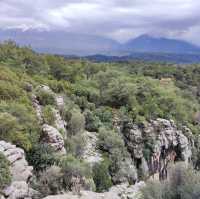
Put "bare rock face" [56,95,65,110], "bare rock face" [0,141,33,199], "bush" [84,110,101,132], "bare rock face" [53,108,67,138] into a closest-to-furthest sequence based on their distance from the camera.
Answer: "bare rock face" [0,141,33,199]
"bare rock face" [53,108,67,138]
"bare rock face" [56,95,65,110]
"bush" [84,110,101,132]

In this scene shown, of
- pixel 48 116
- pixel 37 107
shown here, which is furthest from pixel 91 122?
pixel 48 116

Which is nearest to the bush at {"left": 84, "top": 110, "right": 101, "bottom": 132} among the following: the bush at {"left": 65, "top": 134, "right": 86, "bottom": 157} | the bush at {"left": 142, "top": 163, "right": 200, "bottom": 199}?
the bush at {"left": 65, "top": 134, "right": 86, "bottom": 157}

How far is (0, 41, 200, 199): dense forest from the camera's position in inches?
760

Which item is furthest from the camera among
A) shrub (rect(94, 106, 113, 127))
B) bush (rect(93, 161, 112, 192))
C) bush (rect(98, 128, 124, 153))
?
shrub (rect(94, 106, 113, 127))

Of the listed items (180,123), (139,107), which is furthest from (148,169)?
(180,123)

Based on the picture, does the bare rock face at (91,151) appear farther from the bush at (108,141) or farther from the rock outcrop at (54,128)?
the rock outcrop at (54,128)

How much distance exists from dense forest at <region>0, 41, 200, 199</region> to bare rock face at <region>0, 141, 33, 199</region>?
43 centimetres

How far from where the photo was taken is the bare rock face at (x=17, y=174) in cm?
1602

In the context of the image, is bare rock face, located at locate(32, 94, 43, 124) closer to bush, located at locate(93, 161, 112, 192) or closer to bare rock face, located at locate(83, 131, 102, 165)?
bare rock face, located at locate(83, 131, 102, 165)

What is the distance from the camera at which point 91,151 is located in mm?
28062

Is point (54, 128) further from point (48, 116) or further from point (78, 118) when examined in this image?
point (78, 118)

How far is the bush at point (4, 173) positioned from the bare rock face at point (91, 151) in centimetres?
957

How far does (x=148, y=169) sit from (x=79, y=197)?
17.7 metres

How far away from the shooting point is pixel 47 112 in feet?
88.1
